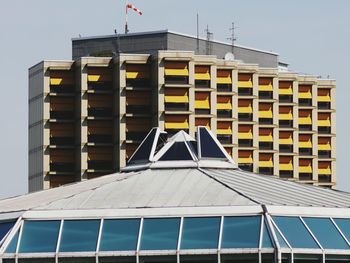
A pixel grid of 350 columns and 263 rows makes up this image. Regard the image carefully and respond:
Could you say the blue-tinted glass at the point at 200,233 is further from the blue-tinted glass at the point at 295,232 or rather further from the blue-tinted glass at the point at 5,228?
the blue-tinted glass at the point at 5,228

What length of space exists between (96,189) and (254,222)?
11.7m

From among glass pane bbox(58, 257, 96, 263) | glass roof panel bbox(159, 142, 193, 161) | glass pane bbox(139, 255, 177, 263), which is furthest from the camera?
glass roof panel bbox(159, 142, 193, 161)

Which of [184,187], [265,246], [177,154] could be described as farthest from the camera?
[177,154]

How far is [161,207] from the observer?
243ft

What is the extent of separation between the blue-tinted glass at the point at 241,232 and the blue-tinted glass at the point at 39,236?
861cm

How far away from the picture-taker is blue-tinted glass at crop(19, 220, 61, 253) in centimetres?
7256

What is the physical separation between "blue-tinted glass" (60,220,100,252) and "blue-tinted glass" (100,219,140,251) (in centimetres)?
50

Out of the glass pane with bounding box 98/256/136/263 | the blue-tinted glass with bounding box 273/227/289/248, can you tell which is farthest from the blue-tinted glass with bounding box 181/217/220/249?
the blue-tinted glass with bounding box 273/227/289/248

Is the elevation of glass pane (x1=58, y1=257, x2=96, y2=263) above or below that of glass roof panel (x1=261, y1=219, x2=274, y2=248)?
below

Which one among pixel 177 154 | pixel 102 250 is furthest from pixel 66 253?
pixel 177 154

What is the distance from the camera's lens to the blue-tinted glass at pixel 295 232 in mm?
71625

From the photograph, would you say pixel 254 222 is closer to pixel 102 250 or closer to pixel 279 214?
pixel 279 214

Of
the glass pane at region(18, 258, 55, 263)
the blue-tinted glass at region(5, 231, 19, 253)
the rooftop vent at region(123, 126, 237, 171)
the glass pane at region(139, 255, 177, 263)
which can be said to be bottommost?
the glass pane at region(18, 258, 55, 263)

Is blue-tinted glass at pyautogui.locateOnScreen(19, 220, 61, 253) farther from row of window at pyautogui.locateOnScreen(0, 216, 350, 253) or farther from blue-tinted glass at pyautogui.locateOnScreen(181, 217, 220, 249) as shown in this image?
blue-tinted glass at pyautogui.locateOnScreen(181, 217, 220, 249)
